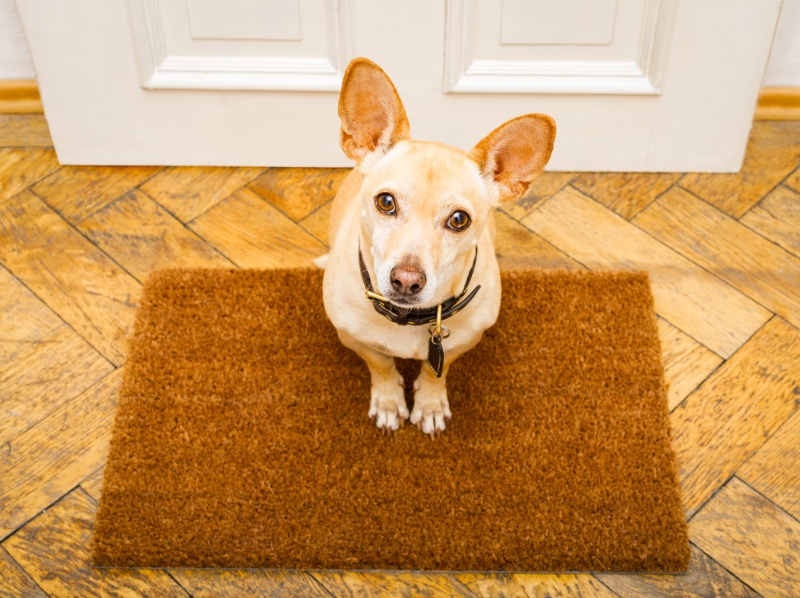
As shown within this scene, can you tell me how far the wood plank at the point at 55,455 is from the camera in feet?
5.38

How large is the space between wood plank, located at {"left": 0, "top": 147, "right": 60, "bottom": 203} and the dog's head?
3.91 feet

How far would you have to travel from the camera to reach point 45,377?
5.97ft

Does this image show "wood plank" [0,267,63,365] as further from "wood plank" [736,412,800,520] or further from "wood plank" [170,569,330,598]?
"wood plank" [736,412,800,520]

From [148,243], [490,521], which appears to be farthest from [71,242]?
[490,521]

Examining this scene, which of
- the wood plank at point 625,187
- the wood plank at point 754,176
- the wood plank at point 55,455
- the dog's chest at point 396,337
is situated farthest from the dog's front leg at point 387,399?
the wood plank at point 754,176

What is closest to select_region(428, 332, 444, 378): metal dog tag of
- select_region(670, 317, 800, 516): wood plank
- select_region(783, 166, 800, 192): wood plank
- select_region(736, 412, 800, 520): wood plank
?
select_region(670, 317, 800, 516): wood plank

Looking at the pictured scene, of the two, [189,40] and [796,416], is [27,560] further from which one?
[796,416]

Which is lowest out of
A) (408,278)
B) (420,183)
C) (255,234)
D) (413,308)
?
(255,234)

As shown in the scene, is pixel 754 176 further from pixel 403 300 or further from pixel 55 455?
pixel 55 455

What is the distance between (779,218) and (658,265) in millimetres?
371

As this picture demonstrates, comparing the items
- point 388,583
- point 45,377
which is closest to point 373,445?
Answer: point 388,583

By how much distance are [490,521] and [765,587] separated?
526 mm

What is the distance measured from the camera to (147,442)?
1.69 meters

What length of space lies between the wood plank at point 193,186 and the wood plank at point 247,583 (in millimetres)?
942
